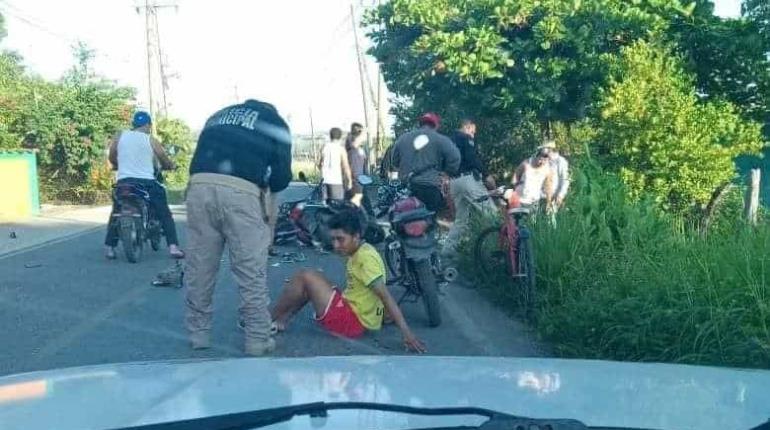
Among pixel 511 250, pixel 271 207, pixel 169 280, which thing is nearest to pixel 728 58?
pixel 511 250

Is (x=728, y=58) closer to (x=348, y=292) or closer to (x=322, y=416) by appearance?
(x=348, y=292)

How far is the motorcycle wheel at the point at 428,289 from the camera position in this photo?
837 centimetres

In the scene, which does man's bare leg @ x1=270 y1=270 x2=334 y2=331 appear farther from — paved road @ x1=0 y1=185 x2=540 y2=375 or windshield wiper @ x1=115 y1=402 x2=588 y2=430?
windshield wiper @ x1=115 y1=402 x2=588 y2=430

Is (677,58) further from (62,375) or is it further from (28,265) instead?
(62,375)

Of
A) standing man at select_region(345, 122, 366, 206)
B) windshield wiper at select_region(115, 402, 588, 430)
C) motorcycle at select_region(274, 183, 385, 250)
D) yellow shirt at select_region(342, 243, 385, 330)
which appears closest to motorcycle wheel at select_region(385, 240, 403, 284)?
yellow shirt at select_region(342, 243, 385, 330)

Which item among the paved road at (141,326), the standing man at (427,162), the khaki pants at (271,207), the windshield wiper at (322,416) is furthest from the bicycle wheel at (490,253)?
the windshield wiper at (322,416)

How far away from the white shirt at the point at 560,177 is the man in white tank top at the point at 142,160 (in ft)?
14.6

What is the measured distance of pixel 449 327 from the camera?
27.7 feet

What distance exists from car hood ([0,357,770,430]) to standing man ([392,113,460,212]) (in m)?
7.63

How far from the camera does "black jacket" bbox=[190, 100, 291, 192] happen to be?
6879 millimetres

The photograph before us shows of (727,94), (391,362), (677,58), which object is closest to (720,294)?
(391,362)

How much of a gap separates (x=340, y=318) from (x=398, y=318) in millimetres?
619

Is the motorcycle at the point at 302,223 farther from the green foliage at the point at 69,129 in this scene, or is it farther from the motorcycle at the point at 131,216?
the green foliage at the point at 69,129

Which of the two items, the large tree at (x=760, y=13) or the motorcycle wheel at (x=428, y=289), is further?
the large tree at (x=760, y=13)
